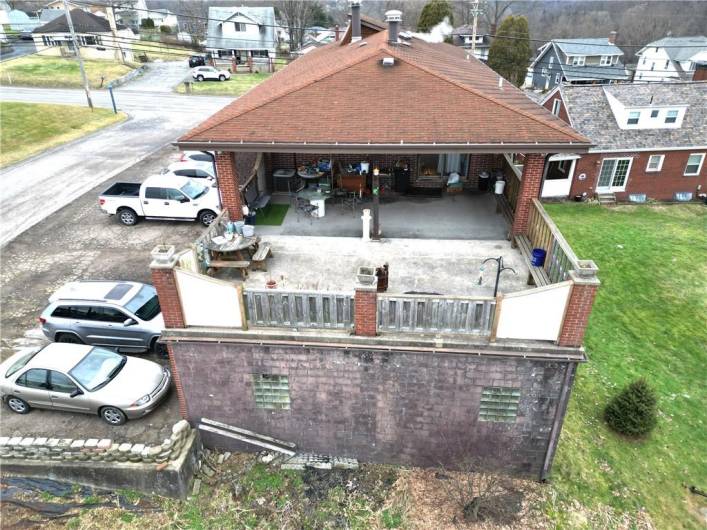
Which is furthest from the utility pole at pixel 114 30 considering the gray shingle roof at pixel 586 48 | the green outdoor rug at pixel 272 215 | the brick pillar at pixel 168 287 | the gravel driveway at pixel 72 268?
the brick pillar at pixel 168 287

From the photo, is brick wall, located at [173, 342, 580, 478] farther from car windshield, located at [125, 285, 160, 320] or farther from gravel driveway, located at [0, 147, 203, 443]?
car windshield, located at [125, 285, 160, 320]

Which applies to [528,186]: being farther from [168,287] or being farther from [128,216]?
[128,216]

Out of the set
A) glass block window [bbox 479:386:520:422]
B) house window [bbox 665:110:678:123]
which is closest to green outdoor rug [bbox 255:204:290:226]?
glass block window [bbox 479:386:520:422]

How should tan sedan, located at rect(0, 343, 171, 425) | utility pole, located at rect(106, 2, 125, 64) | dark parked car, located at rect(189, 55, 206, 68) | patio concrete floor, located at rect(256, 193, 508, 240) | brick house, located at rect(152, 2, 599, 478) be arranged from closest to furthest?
1. brick house, located at rect(152, 2, 599, 478)
2. tan sedan, located at rect(0, 343, 171, 425)
3. patio concrete floor, located at rect(256, 193, 508, 240)
4. dark parked car, located at rect(189, 55, 206, 68)
5. utility pole, located at rect(106, 2, 125, 64)

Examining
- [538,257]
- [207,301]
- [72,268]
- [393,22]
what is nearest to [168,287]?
[207,301]

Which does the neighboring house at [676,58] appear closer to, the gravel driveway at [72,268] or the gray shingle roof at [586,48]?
the gray shingle roof at [586,48]

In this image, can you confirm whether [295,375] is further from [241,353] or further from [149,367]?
[149,367]

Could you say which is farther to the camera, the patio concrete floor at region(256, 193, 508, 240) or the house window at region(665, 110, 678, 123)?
the house window at region(665, 110, 678, 123)
